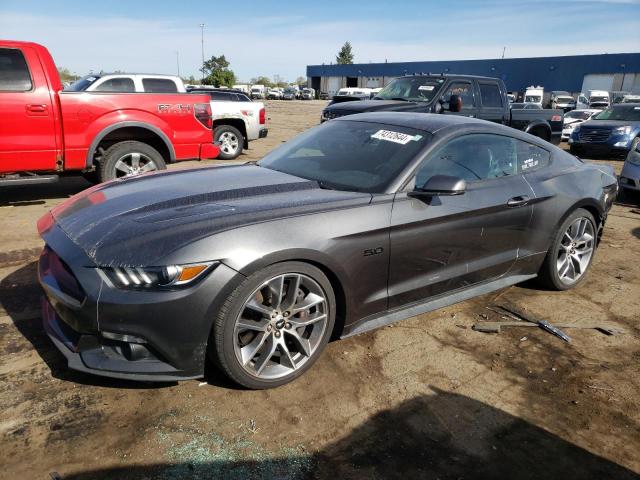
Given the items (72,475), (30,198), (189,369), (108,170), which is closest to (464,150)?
(189,369)

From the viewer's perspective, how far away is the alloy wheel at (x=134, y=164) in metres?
6.64

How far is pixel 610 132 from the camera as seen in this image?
13.3 m

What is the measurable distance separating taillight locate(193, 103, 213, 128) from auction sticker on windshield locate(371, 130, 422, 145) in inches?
167

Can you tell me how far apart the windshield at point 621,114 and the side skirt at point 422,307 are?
1281 cm

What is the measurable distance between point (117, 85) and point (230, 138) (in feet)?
8.58

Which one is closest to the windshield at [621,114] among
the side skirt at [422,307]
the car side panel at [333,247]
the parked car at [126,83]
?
the parked car at [126,83]

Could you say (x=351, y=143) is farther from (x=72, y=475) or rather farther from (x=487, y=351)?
(x=72, y=475)

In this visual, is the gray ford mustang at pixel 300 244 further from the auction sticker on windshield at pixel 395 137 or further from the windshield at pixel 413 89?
the windshield at pixel 413 89

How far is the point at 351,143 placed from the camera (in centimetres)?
370

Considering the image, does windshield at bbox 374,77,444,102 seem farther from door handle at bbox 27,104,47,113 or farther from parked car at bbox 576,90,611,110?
parked car at bbox 576,90,611,110

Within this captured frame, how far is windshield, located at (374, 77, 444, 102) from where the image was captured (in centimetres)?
930

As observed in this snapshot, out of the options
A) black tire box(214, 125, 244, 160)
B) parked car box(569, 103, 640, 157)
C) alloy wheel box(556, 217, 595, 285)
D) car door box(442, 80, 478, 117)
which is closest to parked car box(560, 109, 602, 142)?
parked car box(569, 103, 640, 157)

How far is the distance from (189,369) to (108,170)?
4822mm

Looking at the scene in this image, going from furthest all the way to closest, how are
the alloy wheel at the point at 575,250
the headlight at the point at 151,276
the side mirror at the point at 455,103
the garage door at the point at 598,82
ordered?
1. the garage door at the point at 598,82
2. the side mirror at the point at 455,103
3. the alloy wheel at the point at 575,250
4. the headlight at the point at 151,276
